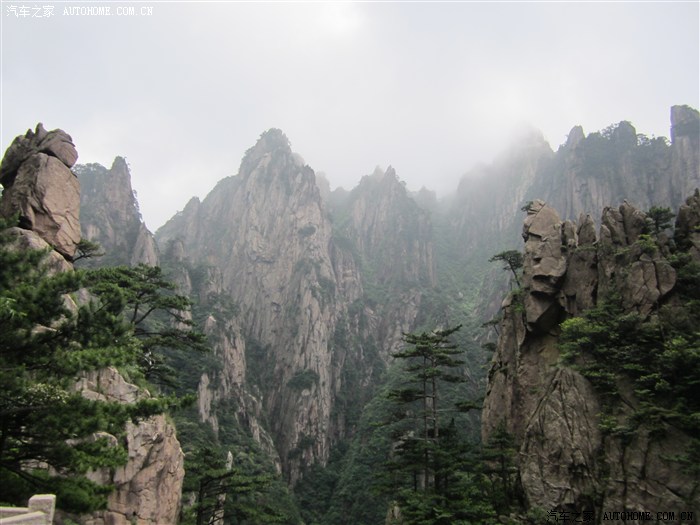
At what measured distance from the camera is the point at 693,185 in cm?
5822

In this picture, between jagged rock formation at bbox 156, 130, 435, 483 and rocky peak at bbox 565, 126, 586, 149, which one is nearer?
jagged rock formation at bbox 156, 130, 435, 483

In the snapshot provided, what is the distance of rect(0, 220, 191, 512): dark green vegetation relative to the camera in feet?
28.7

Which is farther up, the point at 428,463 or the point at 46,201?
the point at 46,201

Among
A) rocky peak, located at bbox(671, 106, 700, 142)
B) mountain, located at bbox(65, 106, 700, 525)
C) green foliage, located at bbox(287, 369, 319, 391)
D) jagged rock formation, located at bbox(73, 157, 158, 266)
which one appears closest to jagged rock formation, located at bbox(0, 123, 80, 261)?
mountain, located at bbox(65, 106, 700, 525)

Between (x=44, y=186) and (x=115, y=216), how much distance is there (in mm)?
52646

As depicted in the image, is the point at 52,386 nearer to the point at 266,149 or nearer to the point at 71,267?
the point at 71,267

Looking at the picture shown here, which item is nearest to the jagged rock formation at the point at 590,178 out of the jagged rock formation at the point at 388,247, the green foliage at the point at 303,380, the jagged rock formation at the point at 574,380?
the jagged rock formation at the point at 388,247

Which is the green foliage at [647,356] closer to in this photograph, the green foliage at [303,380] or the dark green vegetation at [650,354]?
the dark green vegetation at [650,354]

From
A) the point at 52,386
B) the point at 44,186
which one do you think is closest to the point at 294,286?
the point at 44,186

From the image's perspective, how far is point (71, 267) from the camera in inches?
630

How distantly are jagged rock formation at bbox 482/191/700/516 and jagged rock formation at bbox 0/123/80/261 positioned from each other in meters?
19.8

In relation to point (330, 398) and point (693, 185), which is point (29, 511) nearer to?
point (330, 398)

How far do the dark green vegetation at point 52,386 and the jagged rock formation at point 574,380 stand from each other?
47.3 feet

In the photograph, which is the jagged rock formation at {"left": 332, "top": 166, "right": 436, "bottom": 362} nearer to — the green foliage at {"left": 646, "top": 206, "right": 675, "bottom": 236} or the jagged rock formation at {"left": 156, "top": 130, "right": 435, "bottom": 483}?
the jagged rock formation at {"left": 156, "top": 130, "right": 435, "bottom": 483}
